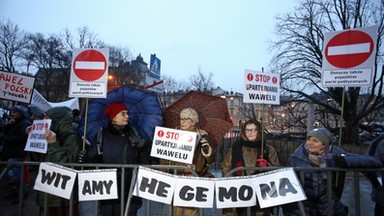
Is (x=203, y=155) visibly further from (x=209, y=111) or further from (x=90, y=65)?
(x=90, y=65)

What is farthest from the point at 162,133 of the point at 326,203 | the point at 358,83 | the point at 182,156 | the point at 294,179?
the point at 358,83

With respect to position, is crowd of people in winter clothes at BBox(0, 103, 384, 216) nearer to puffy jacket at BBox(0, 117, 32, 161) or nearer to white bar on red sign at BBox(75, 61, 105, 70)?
white bar on red sign at BBox(75, 61, 105, 70)

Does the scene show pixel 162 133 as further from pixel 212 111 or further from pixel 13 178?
pixel 13 178

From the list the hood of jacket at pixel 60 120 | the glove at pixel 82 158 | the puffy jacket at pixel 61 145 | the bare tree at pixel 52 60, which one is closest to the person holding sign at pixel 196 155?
the glove at pixel 82 158

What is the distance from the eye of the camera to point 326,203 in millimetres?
3213

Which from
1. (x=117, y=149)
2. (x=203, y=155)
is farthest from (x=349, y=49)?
(x=117, y=149)

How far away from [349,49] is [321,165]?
166 cm

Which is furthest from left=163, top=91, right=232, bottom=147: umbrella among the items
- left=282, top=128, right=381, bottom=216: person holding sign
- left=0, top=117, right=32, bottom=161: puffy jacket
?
left=0, top=117, right=32, bottom=161: puffy jacket

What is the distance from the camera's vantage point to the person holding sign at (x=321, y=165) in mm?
3094

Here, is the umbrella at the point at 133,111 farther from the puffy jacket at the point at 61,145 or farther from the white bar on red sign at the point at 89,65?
the white bar on red sign at the point at 89,65

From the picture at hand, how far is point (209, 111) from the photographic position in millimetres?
4254

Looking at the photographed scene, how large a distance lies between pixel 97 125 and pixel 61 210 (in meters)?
1.30

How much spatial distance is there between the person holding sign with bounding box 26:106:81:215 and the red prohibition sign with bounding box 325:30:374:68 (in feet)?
12.7

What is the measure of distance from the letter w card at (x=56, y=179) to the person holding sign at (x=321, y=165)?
2.70m
